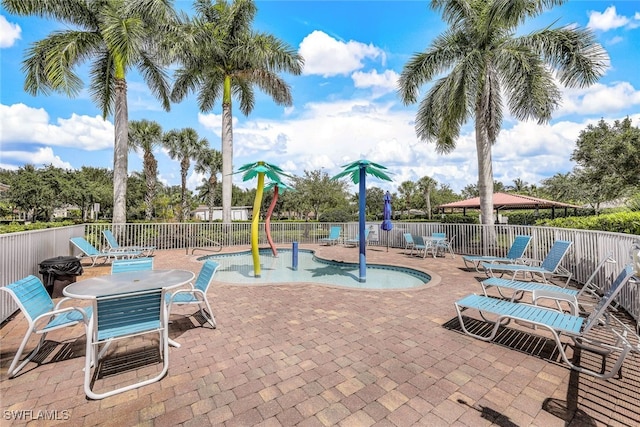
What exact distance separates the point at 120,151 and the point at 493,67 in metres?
16.7

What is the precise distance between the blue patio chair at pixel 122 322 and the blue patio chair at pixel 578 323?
146 inches

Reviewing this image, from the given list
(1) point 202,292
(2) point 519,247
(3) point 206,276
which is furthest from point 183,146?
(2) point 519,247

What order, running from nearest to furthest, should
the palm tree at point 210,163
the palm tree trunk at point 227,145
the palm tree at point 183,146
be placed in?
the palm tree trunk at point 227,145 < the palm tree at point 183,146 < the palm tree at point 210,163

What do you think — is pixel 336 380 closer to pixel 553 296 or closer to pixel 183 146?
pixel 553 296

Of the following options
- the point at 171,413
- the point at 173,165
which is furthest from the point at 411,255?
the point at 173,165

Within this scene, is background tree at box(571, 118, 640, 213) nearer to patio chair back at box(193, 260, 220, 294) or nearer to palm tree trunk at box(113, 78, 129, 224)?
patio chair back at box(193, 260, 220, 294)

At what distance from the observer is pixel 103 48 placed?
A: 12.9 metres

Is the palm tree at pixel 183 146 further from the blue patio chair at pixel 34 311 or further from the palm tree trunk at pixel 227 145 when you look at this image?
the blue patio chair at pixel 34 311

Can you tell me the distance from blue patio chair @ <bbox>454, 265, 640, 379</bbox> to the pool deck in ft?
0.51

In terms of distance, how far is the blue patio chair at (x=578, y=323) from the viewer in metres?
2.83

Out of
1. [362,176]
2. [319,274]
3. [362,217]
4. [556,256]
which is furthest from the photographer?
[319,274]

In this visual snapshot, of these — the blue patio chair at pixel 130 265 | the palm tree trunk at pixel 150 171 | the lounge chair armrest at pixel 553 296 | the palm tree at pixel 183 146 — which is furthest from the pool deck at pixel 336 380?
the palm tree at pixel 183 146

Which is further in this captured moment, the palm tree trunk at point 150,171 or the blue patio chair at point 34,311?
the palm tree trunk at point 150,171

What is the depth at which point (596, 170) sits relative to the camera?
60.5ft
